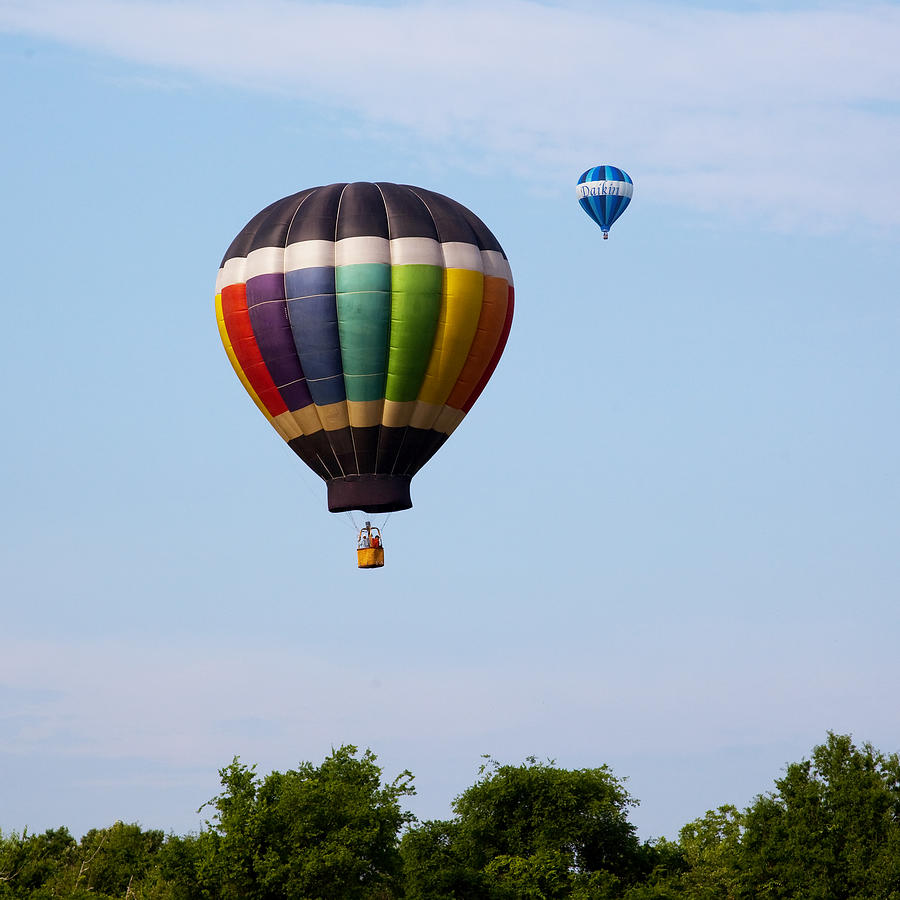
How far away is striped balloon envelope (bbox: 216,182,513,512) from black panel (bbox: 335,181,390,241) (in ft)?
0.13

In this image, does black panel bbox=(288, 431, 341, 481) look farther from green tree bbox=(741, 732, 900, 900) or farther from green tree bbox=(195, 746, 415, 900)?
green tree bbox=(741, 732, 900, 900)

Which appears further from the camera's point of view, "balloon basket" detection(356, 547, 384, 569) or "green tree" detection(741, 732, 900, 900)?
"green tree" detection(741, 732, 900, 900)

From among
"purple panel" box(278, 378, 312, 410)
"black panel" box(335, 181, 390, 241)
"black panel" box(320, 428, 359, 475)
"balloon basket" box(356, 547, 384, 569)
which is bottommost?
"balloon basket" box(356, 547, 384, 569)

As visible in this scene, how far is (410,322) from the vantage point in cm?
5438

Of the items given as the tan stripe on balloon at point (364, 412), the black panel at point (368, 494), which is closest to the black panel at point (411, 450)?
the black panel at point (368, 494)

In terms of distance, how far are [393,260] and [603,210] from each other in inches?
1232

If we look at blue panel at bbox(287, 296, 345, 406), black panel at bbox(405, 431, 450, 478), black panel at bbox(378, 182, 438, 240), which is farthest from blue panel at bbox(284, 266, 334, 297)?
black panel at bbox(405, 431, 450, 478)

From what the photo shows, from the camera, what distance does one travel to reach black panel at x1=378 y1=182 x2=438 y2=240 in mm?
54844

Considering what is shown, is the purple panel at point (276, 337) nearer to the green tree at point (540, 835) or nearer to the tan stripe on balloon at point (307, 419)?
the tan stripe on balloon at point (307, 419)

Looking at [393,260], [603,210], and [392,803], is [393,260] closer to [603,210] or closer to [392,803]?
[392,803]

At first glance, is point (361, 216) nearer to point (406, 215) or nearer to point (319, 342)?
point (406, 215)

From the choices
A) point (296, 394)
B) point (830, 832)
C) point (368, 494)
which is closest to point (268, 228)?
point (296, 394)

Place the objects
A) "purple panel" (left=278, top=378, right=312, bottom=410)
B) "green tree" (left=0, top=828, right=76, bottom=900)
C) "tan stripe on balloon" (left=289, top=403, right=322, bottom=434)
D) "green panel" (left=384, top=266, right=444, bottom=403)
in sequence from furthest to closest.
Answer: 1. "green tree" (left=0, top=828, right=76, bottom=900)
2. "tan stripe on balloon" (left=289, top=403, right=322, bottom=434)
3. "purple panel" (left=278, top=378, right=312, bottom=410)
4. "green panel" (left=384, top=266, right=444, bottom=403)

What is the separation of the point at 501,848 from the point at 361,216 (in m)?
32.8
